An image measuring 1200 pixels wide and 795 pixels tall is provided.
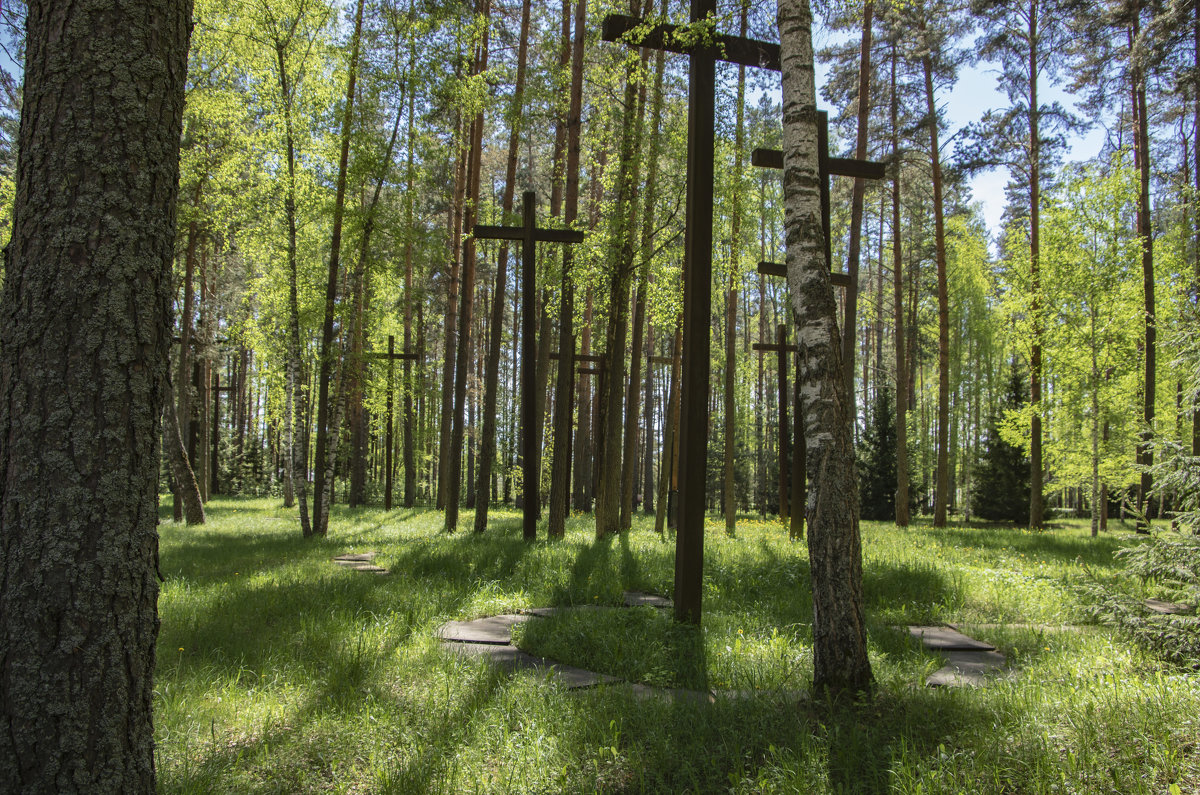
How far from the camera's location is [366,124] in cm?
1170

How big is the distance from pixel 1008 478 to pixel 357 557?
80.4ft

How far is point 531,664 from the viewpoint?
440 cm

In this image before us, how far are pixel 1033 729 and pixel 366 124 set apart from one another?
12.5 metres

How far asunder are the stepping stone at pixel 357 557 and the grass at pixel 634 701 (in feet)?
6.25

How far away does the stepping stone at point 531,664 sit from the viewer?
3.96 meters

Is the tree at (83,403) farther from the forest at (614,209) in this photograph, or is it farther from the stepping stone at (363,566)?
the stepping stone at (363,566)

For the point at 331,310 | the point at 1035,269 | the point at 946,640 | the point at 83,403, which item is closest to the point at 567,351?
the point at 331,310

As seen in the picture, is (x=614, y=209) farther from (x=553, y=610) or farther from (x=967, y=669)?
(x=967, y=669)

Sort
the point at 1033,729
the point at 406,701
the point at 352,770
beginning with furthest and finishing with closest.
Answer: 1. the point at 406,701
2. the point at 1033,729
3. the point at 352,770

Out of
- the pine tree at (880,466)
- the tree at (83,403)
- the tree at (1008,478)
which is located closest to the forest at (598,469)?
the tree at (83,403)

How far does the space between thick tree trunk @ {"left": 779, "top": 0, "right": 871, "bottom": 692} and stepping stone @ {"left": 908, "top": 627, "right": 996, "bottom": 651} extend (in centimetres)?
147

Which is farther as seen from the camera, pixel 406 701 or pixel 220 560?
pixel 220 560

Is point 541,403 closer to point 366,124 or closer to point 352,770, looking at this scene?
point 366,124

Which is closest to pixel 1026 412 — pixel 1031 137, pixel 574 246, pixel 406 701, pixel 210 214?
pixel 1031 137
